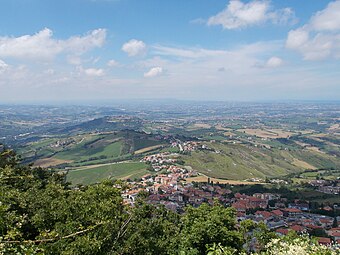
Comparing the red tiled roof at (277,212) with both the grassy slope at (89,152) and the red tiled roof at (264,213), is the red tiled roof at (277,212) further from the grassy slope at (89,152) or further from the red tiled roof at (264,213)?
the grassy slope at (89,152)

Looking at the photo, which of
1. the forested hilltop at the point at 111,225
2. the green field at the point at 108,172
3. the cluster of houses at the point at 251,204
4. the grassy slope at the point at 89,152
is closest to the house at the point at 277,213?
the cluster of houses at the point at 251,204

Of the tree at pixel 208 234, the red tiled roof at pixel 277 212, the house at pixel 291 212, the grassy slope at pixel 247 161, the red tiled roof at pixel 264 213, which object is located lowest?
the grassy slope at pixel 247 161

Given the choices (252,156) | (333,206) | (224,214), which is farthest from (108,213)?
(252,156)

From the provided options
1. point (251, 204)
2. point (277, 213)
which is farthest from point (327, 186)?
point (277, 213)

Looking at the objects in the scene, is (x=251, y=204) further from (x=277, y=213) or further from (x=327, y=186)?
(x=327, y=186)

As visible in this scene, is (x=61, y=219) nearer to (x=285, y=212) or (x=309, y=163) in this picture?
(x=285, y=212)

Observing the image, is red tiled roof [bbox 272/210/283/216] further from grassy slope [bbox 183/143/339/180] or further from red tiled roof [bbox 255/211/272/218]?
grassy slope [bbox 183/143/339/180]

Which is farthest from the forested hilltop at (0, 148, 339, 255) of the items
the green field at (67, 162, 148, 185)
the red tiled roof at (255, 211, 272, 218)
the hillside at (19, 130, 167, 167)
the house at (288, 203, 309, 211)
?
the hillside at (19, 130, 167, 167)

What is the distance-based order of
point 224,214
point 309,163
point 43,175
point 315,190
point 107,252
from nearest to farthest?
1. point 107,252
2. point 224,214
3. point 43,175
4. point 315,190
5. point 309,163
